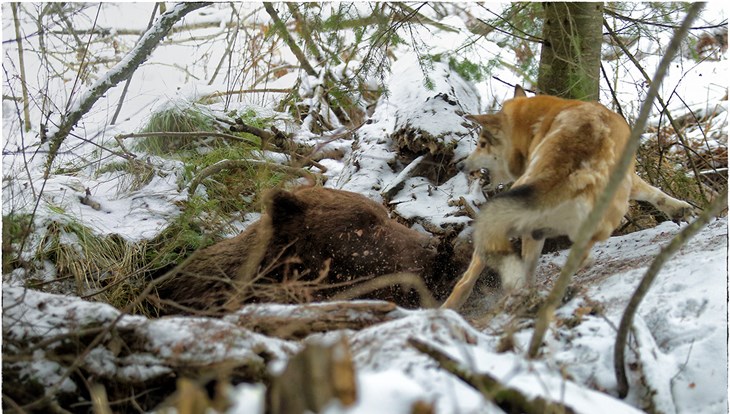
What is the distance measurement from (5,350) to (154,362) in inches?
23.7

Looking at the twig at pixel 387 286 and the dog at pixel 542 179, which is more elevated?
the dog at pixel 542 179

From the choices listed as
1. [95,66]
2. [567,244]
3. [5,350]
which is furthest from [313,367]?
[95,66]

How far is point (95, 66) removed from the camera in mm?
6293

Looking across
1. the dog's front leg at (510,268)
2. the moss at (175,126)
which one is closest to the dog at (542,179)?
the dog's front leg at (510,268)

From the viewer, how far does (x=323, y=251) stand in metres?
4.93

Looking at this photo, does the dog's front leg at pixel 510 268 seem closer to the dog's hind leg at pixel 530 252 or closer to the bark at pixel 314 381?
the dog's hind leg at pixel 530 252

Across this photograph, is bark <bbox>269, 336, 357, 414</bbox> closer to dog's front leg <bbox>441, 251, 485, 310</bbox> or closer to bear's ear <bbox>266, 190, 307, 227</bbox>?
dog's front leg <bbox>441, 251, 485, 310</bbox>

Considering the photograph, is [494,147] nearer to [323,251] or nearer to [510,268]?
[510,268]

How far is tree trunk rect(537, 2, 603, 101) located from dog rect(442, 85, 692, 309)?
1.25 meters

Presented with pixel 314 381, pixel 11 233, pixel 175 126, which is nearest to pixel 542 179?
pixel 314 381

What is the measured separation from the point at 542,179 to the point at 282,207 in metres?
1.97

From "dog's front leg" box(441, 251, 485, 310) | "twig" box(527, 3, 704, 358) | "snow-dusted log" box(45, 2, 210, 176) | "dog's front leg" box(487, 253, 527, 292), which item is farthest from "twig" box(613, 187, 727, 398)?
"snow-dusted log" box(45, 2, 210, 176)

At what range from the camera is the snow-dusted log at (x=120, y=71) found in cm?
481

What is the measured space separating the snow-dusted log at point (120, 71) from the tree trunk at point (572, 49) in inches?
110
